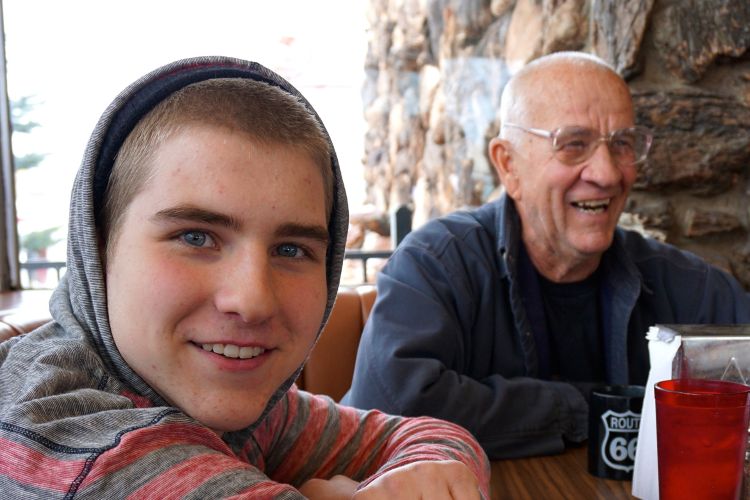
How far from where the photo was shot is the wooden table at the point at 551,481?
1045 millimetres

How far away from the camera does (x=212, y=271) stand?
760 millimetres

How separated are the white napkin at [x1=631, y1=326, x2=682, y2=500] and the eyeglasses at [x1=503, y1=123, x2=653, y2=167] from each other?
2.76 feet

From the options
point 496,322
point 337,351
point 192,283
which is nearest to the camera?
point 192,283

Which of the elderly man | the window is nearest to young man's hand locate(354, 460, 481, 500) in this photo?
the elderly man

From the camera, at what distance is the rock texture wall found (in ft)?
7.54

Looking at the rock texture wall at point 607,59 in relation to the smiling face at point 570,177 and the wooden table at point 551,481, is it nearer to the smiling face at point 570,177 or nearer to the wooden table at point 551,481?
the smiling face at point 570,177

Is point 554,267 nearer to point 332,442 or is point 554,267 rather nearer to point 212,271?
point 332,442

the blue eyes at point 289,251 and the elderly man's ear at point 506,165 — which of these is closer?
the blue eyes at point 289,251

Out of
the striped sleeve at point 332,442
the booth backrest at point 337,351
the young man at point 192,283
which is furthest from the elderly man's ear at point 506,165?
the young man at point 192,283

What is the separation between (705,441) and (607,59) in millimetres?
1771

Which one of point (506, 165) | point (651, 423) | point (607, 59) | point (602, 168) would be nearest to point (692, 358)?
point (651, 423)

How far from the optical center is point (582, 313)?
5.89 feet

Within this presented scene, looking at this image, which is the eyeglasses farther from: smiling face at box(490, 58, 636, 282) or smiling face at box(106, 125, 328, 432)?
smiling face at box(106, 125, 328, 432)

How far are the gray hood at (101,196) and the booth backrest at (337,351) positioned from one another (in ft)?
3.79
